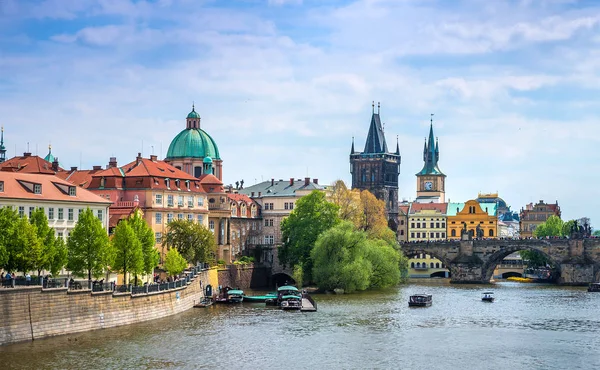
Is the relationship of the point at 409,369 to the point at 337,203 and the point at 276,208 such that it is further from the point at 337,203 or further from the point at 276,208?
the point at 276,208

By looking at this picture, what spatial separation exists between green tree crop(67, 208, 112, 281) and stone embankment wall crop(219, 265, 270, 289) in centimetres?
4098

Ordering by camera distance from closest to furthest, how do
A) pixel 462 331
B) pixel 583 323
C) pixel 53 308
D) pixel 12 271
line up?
pixel 53 308, pixel 12 271, pixel 462 331, pixel 583 323

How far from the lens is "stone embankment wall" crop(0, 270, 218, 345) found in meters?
72.9

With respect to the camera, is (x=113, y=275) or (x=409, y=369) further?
(x=113, y=275)

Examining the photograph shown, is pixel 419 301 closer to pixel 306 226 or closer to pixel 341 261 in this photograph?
pixel 341 261

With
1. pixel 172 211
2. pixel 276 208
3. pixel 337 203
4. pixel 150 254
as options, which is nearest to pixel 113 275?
pixel 150 254

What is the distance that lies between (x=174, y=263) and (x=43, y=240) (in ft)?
94.9

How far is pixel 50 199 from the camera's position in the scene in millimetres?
97312

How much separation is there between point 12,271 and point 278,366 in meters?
24.9

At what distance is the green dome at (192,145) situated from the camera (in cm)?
17612

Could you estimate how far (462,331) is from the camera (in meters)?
93.1

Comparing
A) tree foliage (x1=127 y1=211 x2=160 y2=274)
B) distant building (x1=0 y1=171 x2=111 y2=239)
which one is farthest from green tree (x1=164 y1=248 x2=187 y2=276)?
distant building (x1=0 y1=171 x2=111 y2=239)

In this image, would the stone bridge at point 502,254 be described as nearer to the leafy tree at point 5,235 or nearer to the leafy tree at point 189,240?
the leafy tree at point 189,240

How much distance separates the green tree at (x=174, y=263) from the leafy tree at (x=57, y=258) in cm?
2488
